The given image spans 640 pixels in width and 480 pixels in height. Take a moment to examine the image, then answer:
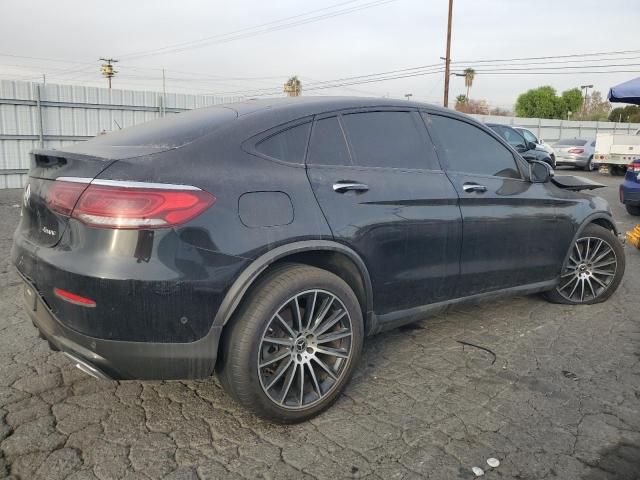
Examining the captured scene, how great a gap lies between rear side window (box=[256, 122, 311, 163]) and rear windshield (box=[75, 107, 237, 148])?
0.81ft

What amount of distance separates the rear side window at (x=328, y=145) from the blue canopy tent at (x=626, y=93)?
8402 mm

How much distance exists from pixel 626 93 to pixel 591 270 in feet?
21.2

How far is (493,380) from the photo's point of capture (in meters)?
3.32

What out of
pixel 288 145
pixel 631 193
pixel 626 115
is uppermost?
pixel 626 115

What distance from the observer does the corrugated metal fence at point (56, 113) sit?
12.7m

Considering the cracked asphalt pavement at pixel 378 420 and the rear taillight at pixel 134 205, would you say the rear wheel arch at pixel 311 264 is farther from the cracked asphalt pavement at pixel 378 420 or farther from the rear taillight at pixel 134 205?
the cracked asphalt pavement at pixel 378 420

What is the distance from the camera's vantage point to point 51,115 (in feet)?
43.8

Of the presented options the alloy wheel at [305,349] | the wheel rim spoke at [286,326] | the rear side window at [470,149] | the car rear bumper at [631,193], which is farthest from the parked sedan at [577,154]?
the wheel rim spoke at [286,326]

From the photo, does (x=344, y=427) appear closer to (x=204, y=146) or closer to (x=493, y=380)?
(x=493, y=380)

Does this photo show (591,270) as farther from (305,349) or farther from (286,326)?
(286,326)

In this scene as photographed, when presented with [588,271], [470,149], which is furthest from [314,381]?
[588,271]

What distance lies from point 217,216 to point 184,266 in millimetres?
271

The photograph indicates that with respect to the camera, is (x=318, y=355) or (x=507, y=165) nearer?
(x=318, y=355)

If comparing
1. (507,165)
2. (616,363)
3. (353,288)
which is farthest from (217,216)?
(616,363)
